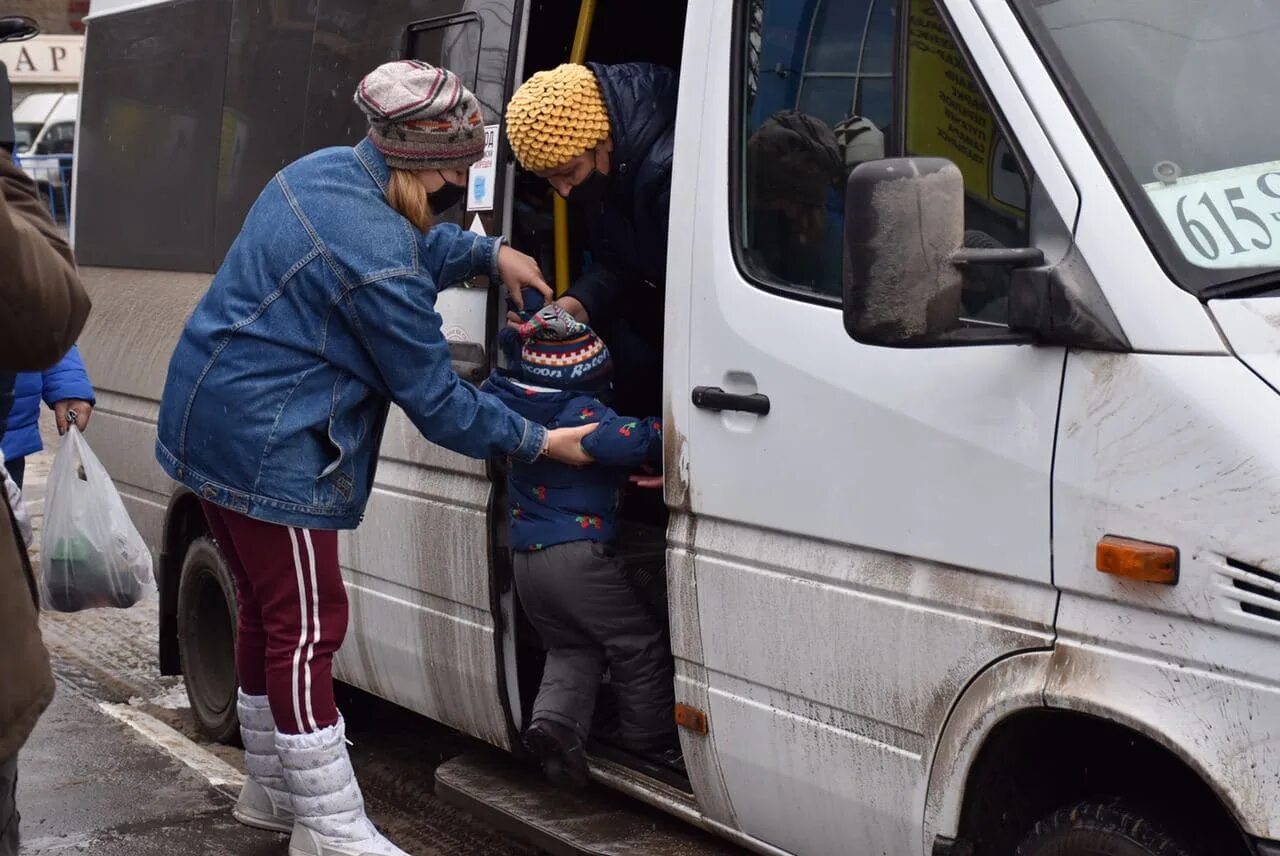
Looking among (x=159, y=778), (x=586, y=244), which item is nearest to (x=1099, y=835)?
(x=586, y=244)

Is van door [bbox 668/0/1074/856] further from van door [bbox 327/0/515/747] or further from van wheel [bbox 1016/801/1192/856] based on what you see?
van door [bbox 327/0/515/747]

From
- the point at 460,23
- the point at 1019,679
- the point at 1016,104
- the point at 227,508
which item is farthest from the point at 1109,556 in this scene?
the point at 460,23

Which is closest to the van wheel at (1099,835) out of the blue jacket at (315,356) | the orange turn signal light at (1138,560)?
the orange turn signal light at (1138,560)

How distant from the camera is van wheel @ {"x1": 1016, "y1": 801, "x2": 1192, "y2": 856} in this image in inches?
109

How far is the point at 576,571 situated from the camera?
4.07 meters

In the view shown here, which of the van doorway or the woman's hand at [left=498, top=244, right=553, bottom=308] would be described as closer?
the woman's hand at [left=498, top=244, right=553, bottom=308]

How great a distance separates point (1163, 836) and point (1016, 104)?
1.23 meters

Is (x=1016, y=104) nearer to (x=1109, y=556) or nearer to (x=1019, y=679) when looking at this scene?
(x=1109, y=556)

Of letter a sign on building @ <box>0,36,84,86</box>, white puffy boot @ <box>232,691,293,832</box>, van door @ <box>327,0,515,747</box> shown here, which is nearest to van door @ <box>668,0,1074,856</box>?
van door @ <box>327,0,515,747</box>

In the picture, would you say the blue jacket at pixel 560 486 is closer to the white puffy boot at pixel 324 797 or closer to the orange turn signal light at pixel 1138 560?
the white puffy boot at pixel 324 797

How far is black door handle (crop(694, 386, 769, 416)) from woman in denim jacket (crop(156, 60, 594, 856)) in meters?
0.51

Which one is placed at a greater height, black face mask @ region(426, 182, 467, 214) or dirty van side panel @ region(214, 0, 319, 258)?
dirty van side panel @ region(214, 0, 319, 258)

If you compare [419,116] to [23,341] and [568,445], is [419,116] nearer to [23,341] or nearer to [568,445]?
[568,445]

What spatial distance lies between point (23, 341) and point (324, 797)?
2.00 m
